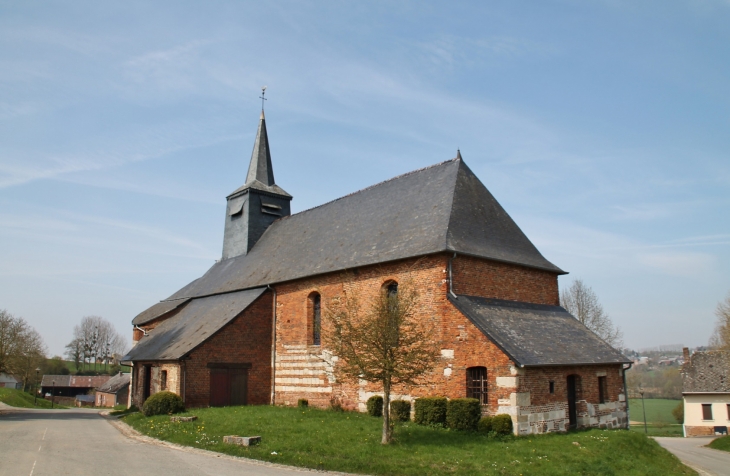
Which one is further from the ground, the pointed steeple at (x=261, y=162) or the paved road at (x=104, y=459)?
the pointed steeple at (x=261, y=162)

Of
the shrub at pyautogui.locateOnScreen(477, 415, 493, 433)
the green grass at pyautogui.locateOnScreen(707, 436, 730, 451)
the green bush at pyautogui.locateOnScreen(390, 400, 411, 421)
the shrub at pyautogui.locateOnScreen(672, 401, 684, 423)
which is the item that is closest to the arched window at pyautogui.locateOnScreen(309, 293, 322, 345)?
the green bush at pyautogui.locateOnScreen(390, 400, 411, 421)

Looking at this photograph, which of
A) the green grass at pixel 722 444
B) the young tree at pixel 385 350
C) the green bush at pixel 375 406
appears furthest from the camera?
the green grass at pixel 722 444

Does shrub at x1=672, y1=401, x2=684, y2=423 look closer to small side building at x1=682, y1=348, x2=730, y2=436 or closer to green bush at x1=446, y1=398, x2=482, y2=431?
small side building at x1=682, y1=348, x2=730, y2=436

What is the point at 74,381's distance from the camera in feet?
239

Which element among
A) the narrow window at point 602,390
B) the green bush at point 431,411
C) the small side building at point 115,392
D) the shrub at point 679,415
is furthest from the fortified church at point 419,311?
the shrub at point 679,415

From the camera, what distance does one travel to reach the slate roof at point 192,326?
81.8 ft

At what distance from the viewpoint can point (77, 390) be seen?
2896 inches

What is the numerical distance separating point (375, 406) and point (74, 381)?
67.2 metres

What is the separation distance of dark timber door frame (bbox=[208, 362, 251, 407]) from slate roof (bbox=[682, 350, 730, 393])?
32868 millimetres

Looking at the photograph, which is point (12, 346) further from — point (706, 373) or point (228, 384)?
point (706, 373)

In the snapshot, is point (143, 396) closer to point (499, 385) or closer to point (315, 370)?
point (315, 370)

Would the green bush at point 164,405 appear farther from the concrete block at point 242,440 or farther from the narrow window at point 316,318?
the concrete block at point 242,440

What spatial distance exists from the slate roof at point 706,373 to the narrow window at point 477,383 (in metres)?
29.9

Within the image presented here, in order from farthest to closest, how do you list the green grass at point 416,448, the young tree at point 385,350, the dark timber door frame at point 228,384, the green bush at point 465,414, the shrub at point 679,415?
the shrub at point 679,415
the dark timber door frame at point 228,384
the green bush at point 465,414
the young tree at point 385,350
the green grass at point 416,448
